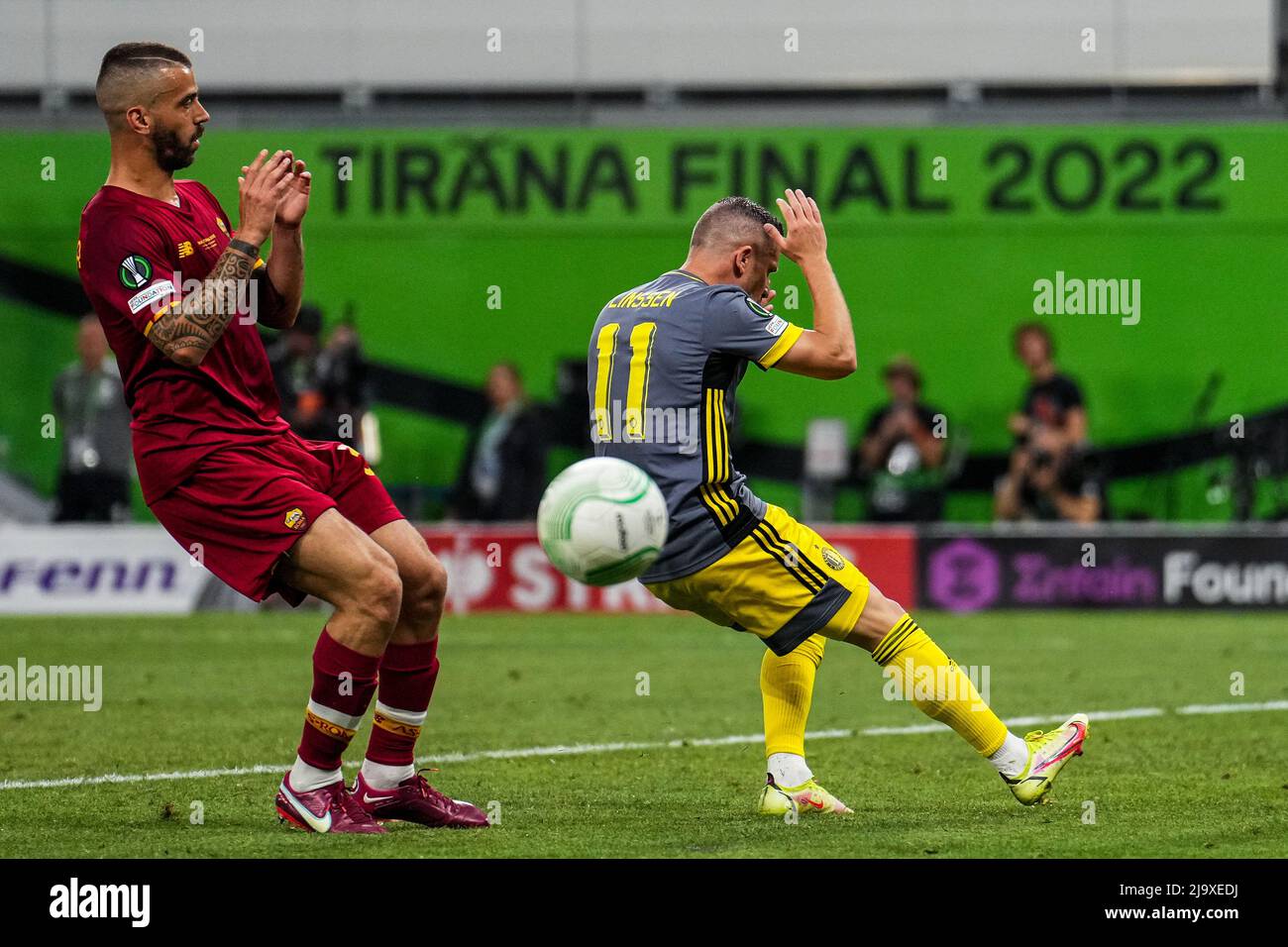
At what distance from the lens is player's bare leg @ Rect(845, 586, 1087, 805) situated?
687 cm

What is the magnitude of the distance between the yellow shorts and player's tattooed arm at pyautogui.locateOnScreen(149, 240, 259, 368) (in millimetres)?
1741

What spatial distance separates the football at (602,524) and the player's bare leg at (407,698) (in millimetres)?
573

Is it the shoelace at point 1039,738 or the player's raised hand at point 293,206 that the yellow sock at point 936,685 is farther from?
the player's raised hand at point 293,206

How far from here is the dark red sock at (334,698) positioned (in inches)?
260

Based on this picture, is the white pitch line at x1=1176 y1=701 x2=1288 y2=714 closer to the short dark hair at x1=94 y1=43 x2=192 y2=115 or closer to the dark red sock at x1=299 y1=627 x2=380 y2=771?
the dark red sock at x1=299 y1=627 x2=380 y2=771

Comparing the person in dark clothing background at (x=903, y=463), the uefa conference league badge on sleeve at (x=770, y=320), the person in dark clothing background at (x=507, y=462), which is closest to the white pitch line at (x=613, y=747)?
the uefa conference league badge on sleeve at (x=770, y=320)

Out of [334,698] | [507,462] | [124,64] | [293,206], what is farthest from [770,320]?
[507,462]

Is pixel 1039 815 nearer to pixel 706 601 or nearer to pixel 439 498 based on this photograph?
pixel 706 601

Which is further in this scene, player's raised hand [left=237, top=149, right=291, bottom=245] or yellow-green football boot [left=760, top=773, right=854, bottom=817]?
yellow-green football boot [left=760, top=773, right=854, bottom=817]

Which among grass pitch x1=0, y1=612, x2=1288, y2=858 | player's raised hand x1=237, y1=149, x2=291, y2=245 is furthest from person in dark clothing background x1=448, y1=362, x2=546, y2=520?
player's raised hand x1=237, y1=149, x2=291, y2=245

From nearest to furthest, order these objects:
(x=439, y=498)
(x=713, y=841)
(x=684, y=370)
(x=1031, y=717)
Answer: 1. (x=713, y=841)
2. (x=684, y=370)
3. (x=1031, y=717)
4. (x=439, y=498)

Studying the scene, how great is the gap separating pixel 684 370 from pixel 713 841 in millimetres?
1582

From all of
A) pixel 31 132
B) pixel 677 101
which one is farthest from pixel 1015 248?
pixel 31 132

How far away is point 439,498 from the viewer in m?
19.8
